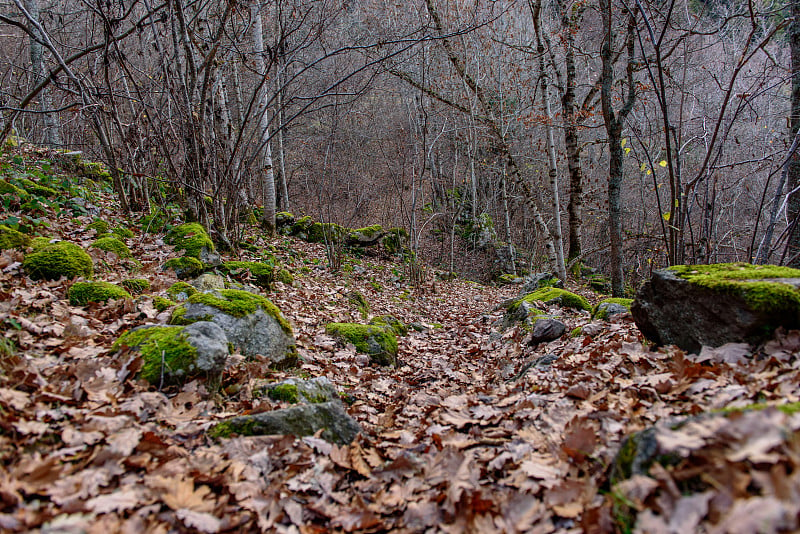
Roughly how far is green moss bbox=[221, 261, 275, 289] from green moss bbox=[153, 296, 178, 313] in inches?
80.0

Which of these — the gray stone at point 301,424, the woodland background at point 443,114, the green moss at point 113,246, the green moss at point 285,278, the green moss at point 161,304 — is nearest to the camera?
the gray stone at point 301,424

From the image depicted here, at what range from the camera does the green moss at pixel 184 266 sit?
5434 mm

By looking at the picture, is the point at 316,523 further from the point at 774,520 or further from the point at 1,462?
the point at 774,520

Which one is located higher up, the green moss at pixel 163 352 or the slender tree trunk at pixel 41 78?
the slender tree trunk at pixel 41 78

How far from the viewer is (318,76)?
1363 centimetres

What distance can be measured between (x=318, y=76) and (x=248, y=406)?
42.9ft

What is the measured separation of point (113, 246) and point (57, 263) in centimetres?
123

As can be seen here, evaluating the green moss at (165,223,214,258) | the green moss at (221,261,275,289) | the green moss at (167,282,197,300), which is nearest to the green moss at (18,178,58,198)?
the green moss at (165,223,214,258)

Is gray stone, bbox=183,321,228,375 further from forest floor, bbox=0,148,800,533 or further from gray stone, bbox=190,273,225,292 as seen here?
gray stone, bbox=190,273,225,292

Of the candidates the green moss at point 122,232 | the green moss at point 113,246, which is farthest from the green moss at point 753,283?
the green moss at point 122,232

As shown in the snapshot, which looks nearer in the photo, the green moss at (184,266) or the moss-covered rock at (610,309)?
the moss-covered rock at (610,309)

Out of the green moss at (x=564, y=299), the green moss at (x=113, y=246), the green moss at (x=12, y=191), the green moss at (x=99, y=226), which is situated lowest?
the green moss at (x=564, y=299)

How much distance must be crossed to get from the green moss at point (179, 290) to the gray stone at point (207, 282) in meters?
0.27

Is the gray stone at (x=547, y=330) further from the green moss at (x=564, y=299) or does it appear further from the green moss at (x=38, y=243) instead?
the green moss at (x=38, y=243)
